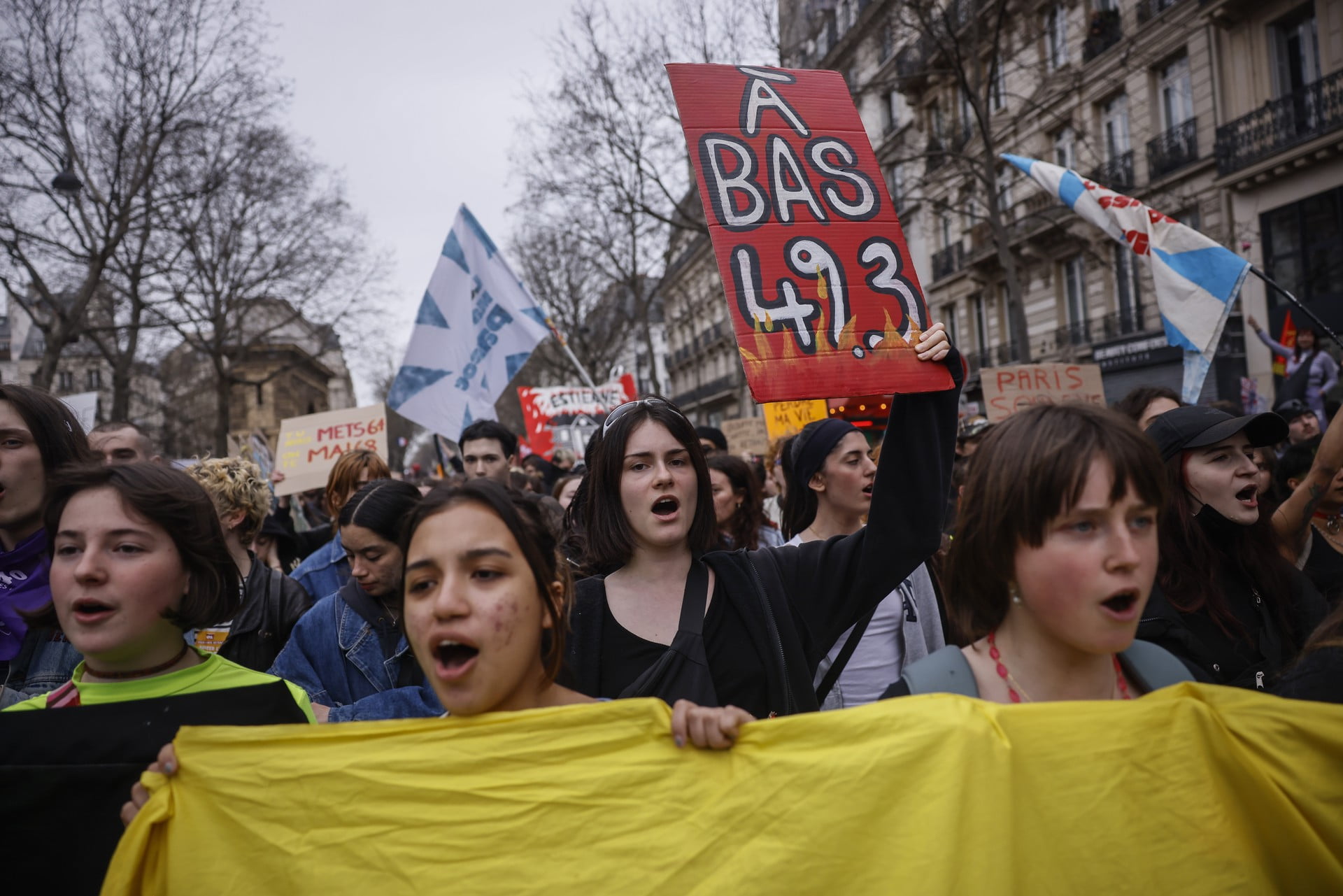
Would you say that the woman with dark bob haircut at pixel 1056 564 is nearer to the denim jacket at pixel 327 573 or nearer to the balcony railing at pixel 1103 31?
the denim jacket at pixel 327 573

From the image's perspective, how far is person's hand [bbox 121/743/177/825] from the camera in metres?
1.80

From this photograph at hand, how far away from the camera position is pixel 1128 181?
821 inches

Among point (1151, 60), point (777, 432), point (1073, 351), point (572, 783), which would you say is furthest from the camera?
point (1073, 351)

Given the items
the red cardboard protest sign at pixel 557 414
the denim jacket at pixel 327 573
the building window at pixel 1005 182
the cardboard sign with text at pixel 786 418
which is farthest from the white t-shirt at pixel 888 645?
the building window at pixel 1005 182

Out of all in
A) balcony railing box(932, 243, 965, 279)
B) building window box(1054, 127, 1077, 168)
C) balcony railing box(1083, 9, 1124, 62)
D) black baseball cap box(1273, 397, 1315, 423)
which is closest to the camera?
black baseball cap box(1273, 397, 1315, 423)

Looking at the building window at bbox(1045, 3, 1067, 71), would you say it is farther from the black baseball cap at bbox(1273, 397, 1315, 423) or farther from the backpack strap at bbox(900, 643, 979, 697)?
the backpack strap at bbox(900, 643, 979, 697)

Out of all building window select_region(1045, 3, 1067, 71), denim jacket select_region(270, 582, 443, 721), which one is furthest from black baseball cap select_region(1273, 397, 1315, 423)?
building window select_region(1045, 3, 1067, 71)

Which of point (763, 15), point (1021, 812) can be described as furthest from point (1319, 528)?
point (763, 15)

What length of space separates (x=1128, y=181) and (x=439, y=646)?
73.4 feet

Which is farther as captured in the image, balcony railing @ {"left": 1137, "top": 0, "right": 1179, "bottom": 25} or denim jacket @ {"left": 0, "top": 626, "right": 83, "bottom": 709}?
balcony railing @ {"left": 1137, "top": 0, "right": 1179, "bottom": 25}

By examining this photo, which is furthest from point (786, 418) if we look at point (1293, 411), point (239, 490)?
point (239, 490)

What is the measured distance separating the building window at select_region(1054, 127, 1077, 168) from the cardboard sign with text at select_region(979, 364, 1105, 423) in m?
16.2

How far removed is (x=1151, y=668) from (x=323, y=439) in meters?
8.14

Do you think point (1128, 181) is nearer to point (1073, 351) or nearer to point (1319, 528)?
point (1073, 351)
